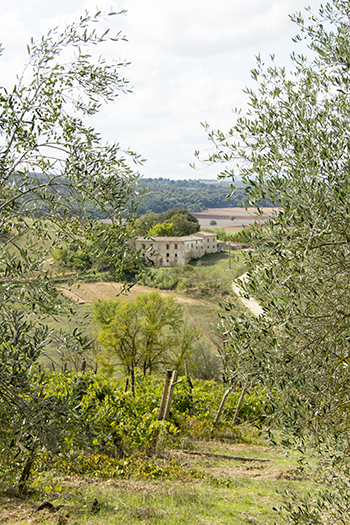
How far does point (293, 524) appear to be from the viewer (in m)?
3.49

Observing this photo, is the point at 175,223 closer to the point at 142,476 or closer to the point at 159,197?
the point at 159,197

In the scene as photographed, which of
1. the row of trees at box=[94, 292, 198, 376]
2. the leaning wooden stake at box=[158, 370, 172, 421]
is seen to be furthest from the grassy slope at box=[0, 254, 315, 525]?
the row of trees at box=[94, 292, 198, 376]

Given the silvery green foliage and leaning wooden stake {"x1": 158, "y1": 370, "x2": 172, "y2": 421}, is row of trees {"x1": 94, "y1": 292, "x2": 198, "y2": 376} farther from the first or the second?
the silvery green foliage

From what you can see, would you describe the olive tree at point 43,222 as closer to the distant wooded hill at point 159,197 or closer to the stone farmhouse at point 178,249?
the distant wooded hill at point 159,197

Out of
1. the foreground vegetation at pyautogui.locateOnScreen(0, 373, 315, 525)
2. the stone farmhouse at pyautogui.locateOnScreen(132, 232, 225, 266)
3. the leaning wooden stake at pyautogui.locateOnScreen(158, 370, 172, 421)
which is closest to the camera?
the foreground vegetation at pyautogui.locateOnScreen(0, 373, 315, 525)

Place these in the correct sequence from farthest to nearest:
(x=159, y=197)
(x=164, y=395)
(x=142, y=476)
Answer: (x=159, y=197)
(x=164, y=395)
(x=142, y=476)

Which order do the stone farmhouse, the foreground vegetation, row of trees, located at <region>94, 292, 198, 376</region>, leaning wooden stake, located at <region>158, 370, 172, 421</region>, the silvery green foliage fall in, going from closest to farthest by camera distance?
1. the silvery green foliage
2. the foreground vegetation
3. leaning wooden stake, located at <region>158, 370, 172, 421</region>
4. row of trees, located at <region>94, 292, 198, 376</region>
5. the stone farmhouse

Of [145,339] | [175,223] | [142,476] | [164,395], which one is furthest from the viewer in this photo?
[175,223]

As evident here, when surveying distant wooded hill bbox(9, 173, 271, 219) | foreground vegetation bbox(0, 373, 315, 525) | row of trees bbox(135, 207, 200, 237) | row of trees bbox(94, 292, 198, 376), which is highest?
distant wooded hill bbox(9, 173, 271, 219)

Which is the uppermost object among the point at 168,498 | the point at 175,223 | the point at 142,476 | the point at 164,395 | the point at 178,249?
the point at 175,223

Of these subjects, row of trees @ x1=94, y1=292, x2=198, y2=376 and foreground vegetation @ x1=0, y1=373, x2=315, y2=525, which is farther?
row of trees @ x1=94, y1=292, x2=198, y2=376

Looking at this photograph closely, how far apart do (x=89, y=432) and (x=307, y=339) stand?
204cm

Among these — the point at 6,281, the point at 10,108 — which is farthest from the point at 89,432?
the point at 10,108

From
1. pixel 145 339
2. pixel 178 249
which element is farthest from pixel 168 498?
pixel 178 249
